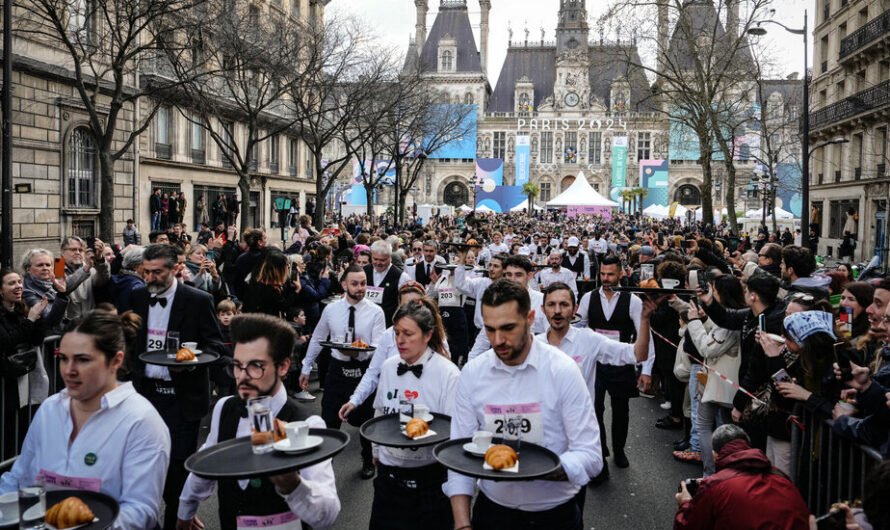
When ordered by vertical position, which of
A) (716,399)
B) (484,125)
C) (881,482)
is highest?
(484,125)

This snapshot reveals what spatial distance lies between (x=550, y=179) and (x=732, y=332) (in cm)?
9142

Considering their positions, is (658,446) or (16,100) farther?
(16,100)

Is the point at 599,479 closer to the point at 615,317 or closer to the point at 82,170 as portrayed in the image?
the point at 615,317

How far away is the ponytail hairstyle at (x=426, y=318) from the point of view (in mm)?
4656

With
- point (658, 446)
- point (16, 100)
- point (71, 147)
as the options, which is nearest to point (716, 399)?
point (658, 446)

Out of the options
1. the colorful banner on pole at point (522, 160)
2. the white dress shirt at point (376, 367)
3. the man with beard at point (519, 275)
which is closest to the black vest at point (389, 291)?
the man with beard at point (519, 275)

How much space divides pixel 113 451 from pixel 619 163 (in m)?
91.1

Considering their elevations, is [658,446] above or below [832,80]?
below

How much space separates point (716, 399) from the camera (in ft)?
20.2

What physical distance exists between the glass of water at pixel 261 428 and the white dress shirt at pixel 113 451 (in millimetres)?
518

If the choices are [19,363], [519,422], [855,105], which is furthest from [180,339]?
[855,105]

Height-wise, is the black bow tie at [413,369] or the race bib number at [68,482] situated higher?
the black bow tie at [413,369]

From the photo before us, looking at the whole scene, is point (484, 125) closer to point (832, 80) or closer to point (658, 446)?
point (832, 80)

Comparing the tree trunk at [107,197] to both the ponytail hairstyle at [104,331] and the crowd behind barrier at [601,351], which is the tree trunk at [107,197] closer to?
the crowd behind barrier at [601,351]
